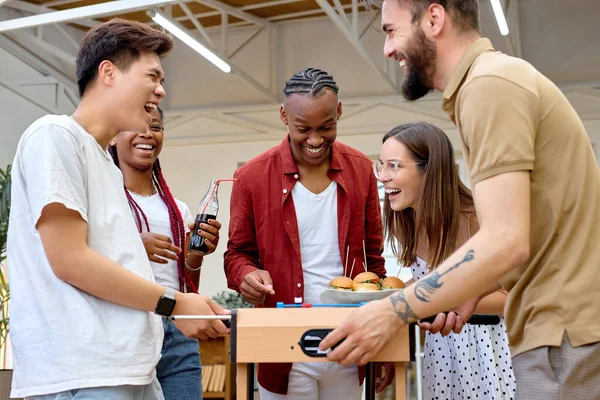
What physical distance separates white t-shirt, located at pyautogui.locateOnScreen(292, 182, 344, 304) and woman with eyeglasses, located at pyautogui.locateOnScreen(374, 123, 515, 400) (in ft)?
0.79

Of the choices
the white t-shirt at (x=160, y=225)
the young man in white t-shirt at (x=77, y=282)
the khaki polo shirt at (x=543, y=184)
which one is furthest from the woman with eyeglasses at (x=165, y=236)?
the khaki polo shirt at (x=543, y=184)

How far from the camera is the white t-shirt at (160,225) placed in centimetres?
260

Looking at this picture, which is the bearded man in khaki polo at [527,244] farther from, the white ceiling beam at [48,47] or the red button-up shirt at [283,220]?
the white ceiling beam at [48,47]

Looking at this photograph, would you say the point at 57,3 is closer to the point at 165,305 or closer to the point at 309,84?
the point at 309,84

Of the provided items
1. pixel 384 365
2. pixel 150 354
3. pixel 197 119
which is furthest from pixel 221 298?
pixel 150 354

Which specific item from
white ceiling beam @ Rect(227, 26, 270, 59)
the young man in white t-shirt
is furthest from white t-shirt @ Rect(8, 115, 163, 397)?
white ceiling beam @ Rect(227, 26, 270, 59)

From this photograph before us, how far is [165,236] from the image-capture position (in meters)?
2.38

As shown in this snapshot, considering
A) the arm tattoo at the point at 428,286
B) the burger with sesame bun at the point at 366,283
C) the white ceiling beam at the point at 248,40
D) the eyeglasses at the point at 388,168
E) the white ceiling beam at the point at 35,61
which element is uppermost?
the white ceiling beam at the point at 248,40

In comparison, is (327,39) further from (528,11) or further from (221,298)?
(221,298)

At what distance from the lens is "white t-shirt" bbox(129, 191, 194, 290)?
8.54 feet

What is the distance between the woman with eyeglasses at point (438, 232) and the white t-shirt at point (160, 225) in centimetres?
81

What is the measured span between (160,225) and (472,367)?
1181mm

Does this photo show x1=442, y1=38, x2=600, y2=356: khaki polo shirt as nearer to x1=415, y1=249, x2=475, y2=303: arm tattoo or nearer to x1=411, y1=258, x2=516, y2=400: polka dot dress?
x1=415, y1=249, x2=475, y2=303: arm tattoo

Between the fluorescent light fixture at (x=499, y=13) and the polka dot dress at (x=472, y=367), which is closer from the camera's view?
the polka dot dress at (x=472, y=367)
